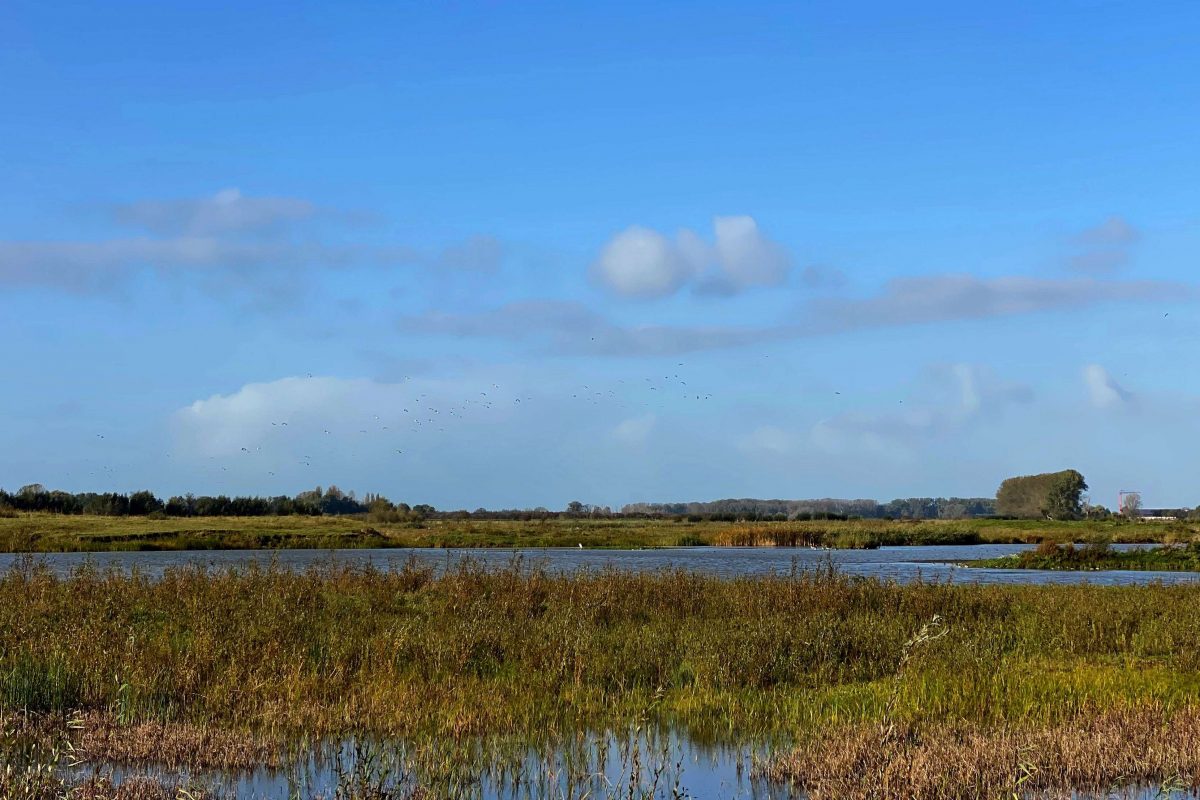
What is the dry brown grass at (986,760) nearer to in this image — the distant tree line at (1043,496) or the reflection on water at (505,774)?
the reflection on water at (505,774)

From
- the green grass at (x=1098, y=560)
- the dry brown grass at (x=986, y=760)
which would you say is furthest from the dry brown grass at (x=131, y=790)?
the green grass at (x=1098, y=560)

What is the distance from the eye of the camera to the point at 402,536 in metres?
78.4

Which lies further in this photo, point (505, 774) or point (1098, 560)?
point (1098, 560)

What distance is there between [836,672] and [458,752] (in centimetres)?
668

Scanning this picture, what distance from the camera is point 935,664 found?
15.1m

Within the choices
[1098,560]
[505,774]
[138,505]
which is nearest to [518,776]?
[505,774]

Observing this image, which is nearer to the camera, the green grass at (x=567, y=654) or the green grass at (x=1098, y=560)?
the green grass at (x=567, y=654)

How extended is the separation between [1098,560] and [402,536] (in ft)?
159

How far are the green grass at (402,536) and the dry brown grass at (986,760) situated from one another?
186 ft

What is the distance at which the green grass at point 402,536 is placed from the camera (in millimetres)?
64875

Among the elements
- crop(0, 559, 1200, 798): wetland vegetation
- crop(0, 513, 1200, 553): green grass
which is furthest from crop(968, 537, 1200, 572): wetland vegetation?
crop(0, 559, 1200, 798): wetland vegetation

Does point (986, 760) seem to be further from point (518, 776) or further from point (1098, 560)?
point (1098, 560)

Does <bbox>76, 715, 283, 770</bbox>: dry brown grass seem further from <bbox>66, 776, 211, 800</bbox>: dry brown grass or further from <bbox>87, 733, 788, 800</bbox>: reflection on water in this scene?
<bbox>66, 776, 211, 800</bbox>: dry brown grass

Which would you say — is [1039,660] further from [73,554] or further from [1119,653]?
[73,554]
